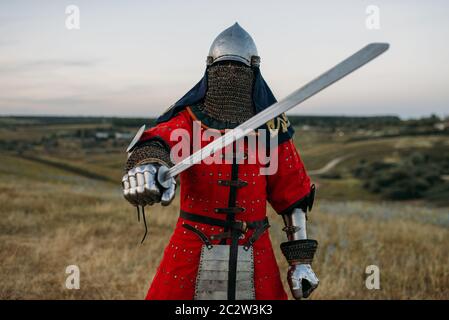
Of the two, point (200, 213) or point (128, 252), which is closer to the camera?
point (200, 213)

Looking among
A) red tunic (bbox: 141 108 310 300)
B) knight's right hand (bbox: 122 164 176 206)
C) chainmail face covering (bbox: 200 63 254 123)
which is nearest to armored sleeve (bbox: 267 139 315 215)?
red tunic (bbox: 141 108 310 300)

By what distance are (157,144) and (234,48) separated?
0.91 m

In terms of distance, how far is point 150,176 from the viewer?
2809mm

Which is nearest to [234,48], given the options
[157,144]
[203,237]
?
[157,144]

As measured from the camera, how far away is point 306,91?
2.74m

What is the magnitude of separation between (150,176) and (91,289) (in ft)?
14.2

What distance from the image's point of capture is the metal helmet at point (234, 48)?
361cm

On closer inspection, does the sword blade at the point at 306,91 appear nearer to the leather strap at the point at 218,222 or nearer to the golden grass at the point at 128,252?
the leather strap at the point at 218,222

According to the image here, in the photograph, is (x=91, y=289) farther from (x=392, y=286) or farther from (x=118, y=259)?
(x=392, y=286)

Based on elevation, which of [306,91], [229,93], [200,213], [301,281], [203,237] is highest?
[229,93]

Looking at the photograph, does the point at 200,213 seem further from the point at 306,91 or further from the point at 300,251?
the point at 306,91

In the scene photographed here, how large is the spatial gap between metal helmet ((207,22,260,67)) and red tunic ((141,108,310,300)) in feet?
1.47

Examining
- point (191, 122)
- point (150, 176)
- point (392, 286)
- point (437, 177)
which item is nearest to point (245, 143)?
point (191, 122)

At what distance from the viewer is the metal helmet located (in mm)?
3614
